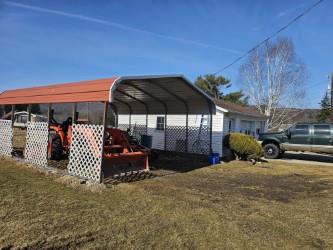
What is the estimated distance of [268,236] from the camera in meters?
5.14

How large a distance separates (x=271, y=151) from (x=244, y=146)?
2619 mm

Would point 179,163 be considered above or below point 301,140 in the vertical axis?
below

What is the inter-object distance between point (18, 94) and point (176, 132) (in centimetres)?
760

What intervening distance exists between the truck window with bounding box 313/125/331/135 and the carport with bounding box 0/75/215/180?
5.22m

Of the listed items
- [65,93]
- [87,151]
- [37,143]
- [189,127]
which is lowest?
[87,151]

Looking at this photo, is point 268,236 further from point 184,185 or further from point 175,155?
point 175,155

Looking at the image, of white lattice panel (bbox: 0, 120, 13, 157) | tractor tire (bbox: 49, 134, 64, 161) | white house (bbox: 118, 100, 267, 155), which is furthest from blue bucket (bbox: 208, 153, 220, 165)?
white lattice panel (bbox: 0, 120, 13, 157)

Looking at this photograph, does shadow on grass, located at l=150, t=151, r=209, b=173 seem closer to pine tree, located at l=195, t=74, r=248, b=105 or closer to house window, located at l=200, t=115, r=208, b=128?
house window, located at l=200, t=115, r=208, b=128

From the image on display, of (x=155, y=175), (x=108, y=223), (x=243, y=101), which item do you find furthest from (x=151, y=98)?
(x=243, y=101)

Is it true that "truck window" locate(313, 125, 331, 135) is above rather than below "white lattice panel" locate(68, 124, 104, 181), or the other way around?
above

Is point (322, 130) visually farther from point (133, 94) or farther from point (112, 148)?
point (112, 148)

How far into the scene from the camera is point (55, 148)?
11.7 meters

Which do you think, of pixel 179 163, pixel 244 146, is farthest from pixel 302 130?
pixel 179 163

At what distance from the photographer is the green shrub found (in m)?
15.2
